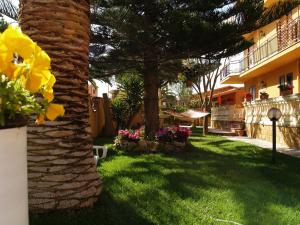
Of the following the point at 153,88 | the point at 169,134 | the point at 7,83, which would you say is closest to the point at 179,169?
the point at 169,134

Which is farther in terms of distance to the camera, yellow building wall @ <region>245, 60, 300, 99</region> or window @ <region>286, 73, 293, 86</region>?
window @ <region>286, 73, 293, 86</region>

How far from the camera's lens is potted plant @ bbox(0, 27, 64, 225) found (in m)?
1.24

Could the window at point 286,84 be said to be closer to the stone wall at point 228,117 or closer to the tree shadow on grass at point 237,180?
the stone wall at point 228,117

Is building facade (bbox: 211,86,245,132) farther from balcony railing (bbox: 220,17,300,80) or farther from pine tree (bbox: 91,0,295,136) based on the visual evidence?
pine tree (bbox: 91,0,295,136)

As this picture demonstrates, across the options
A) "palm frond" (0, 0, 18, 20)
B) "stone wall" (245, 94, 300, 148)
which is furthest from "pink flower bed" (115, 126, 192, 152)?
"palm frond" (0, 0, 18, 20)

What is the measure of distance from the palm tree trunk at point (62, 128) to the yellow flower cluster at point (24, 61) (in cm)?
230

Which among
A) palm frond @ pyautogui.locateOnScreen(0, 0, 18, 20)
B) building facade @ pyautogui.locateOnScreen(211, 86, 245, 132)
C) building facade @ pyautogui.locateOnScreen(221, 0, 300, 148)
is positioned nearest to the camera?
palm frond @ pyautogui.locateOnScreen(0, 0, 18, 20)

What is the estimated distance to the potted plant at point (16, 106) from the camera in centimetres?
124

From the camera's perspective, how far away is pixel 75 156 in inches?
146

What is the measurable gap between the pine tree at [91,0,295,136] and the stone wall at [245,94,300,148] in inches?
94.6

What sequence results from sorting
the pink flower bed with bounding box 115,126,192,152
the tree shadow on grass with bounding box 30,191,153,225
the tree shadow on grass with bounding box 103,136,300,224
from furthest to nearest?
1. the pink flower bed with bounding box 115,126,192,152
2. the tree shadow on grass with bounding box 103,136,300,224
3. the tree shadow on grass with bounding box 30,191,153,225

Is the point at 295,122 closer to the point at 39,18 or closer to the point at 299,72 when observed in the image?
the point at 299,72

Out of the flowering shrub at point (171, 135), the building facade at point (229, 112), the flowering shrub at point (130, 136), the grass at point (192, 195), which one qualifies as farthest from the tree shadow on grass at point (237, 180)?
the building facade at point (229, 112)

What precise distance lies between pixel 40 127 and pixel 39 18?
99 centimetres
